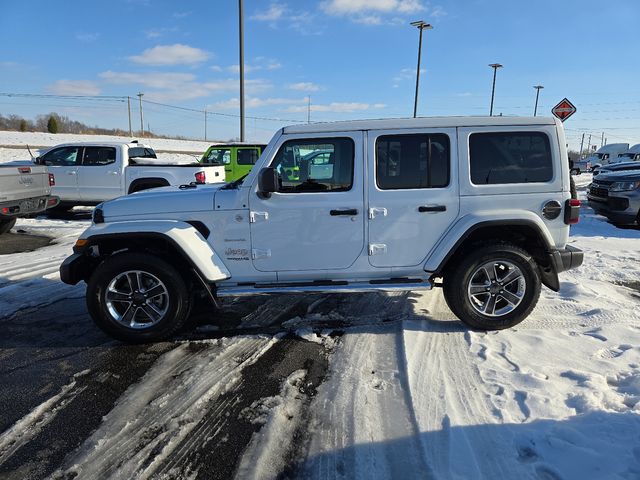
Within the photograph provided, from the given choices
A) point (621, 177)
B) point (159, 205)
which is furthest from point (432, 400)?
point (621, 177)

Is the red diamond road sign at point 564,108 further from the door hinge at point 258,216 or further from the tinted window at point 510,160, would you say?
the door hinge at point 258,216

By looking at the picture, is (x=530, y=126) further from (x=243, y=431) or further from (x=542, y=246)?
(x=243, y=431)

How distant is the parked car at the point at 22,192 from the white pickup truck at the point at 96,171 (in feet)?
6.30

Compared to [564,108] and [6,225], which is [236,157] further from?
[564,108]

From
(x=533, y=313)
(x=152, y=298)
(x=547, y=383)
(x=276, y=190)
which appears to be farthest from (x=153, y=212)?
(x=533, y=313)

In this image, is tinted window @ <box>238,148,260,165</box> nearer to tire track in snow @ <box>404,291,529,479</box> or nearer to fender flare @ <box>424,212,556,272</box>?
tire track in snow @ <box>404,291,529,479</box>

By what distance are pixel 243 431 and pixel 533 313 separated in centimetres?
332

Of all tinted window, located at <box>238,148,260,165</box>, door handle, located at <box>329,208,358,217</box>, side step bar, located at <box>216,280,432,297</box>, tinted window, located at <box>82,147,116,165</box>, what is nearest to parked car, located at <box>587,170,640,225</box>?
side step bar, located at <box>216,280,432,297</box>

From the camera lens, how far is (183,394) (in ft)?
10.6

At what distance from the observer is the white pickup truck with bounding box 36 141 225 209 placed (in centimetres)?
1116

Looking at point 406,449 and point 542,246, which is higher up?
point 542,246

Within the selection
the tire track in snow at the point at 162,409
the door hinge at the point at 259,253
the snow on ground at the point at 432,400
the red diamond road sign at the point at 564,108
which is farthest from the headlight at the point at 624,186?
the tire track in snow at the point at 162,409

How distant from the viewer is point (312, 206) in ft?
13.2

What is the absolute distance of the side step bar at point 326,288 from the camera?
4109mm
